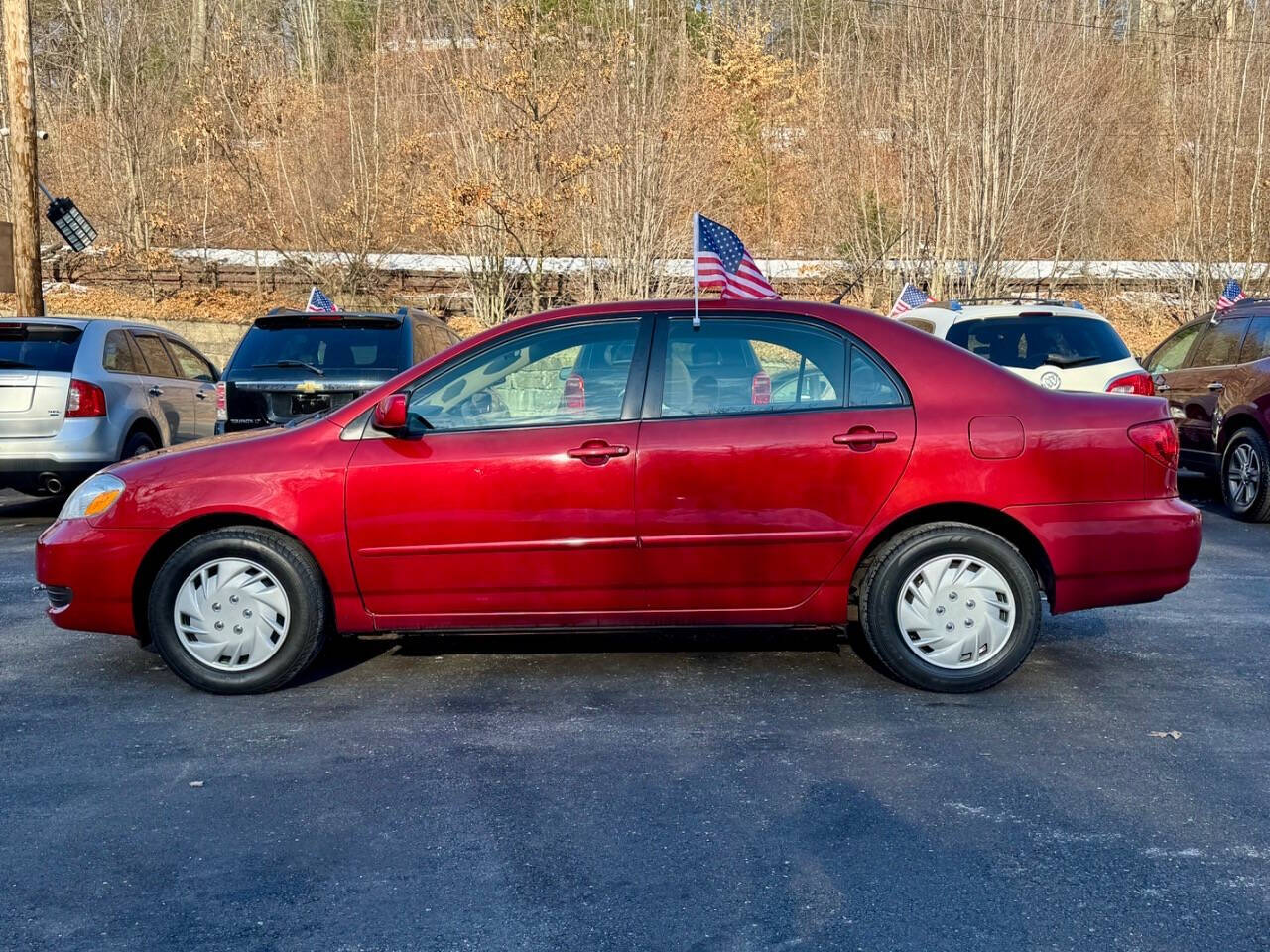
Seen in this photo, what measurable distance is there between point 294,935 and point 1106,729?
3159mm

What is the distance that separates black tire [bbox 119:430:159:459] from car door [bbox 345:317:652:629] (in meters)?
5.98

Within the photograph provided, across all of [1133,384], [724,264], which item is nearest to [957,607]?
[724,264]

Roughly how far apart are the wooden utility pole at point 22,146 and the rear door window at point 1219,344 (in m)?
13.6

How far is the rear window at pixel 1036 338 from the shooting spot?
10281 mm

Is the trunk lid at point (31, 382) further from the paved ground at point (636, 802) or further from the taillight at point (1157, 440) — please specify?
the taillight at point (1157, 440)

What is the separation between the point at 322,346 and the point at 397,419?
17.8ft

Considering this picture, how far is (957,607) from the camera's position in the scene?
538 centimetres

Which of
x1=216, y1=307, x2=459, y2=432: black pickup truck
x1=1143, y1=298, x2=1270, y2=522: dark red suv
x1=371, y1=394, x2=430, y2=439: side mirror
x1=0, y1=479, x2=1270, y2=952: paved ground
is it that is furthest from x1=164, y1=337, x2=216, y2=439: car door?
x1=1143, y1=298, x2=1270, y2=522: dark red suv

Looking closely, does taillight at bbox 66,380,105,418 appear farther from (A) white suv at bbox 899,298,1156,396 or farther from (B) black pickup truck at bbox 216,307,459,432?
(A) white suv at bbox 899,298,1156,396

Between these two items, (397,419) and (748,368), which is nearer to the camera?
(397,419)

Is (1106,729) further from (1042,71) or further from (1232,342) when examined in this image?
(1042,71)

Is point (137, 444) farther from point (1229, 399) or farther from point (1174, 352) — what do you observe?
point (1174, 352)

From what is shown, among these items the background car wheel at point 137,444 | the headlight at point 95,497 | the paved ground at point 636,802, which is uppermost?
the headlight at point 95,497

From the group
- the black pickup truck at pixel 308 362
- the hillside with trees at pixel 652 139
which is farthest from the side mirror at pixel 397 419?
the hillside with trees at pixel 652 139
